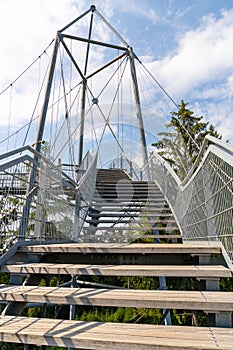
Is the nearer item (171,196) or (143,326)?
(143,326)

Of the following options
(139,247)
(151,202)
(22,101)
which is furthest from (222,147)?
(22,101)

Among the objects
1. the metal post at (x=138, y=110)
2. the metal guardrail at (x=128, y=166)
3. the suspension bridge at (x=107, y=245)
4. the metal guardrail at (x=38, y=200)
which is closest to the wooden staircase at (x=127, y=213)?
the suspension bridge at (x=107, y=245)

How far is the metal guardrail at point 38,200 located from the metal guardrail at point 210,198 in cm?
138

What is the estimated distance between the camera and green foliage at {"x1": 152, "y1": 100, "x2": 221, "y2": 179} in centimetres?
1094

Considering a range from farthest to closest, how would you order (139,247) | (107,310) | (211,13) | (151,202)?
(107,310) < (211,13) < (151,202) < (139,247)

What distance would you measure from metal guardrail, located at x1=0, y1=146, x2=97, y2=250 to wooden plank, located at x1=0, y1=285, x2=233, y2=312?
2.78 ft

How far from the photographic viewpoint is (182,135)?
11914 millimetres

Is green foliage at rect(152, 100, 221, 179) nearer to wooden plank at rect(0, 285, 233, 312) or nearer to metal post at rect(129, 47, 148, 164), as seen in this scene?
metal post at rect(129, 47, 148, 164)

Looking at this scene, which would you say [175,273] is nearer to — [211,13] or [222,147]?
[222,147]

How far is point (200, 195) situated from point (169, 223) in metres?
1.61

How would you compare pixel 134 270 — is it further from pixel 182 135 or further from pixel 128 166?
pixel 182 135

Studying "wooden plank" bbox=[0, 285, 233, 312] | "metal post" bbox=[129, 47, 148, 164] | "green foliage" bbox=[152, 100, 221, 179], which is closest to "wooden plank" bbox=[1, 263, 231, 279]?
"wooden plank" bbox=[0, 285, 233, 312]

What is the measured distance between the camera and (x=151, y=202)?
16.0 feet

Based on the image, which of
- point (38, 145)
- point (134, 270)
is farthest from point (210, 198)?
point (38, 145)
